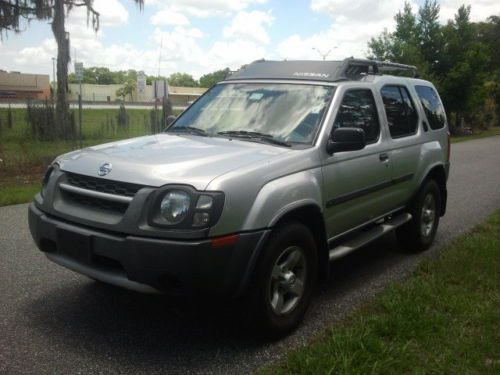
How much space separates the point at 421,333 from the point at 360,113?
197 centimetres

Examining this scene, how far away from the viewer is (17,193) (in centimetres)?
870

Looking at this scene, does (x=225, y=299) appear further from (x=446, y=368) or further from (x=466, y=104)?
(x=466, y=104)

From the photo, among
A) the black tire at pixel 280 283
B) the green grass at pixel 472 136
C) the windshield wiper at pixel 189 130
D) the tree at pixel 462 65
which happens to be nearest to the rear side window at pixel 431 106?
the windshield wiper at pixel 189 130

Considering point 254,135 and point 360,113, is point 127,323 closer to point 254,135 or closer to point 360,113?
point 254,135

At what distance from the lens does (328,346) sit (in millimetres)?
3355

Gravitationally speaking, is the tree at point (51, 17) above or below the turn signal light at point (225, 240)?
above

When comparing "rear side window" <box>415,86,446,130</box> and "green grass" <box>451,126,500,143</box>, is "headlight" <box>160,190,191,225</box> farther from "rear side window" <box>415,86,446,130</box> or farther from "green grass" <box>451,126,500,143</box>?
"green grass" <box>451,126,500,143</box>

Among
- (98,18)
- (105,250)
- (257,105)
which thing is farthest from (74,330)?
(98,18)

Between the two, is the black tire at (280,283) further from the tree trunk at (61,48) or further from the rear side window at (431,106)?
the tree trunk at (61,48)

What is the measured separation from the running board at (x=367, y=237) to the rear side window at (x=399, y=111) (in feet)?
2.78

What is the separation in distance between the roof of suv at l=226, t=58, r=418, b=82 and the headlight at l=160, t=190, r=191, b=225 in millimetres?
2011

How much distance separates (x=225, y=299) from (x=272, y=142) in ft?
4.36

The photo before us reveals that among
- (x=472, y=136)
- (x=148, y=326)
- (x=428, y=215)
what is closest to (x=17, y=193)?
(x=148, y=326)

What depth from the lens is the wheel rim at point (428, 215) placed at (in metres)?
5.87
